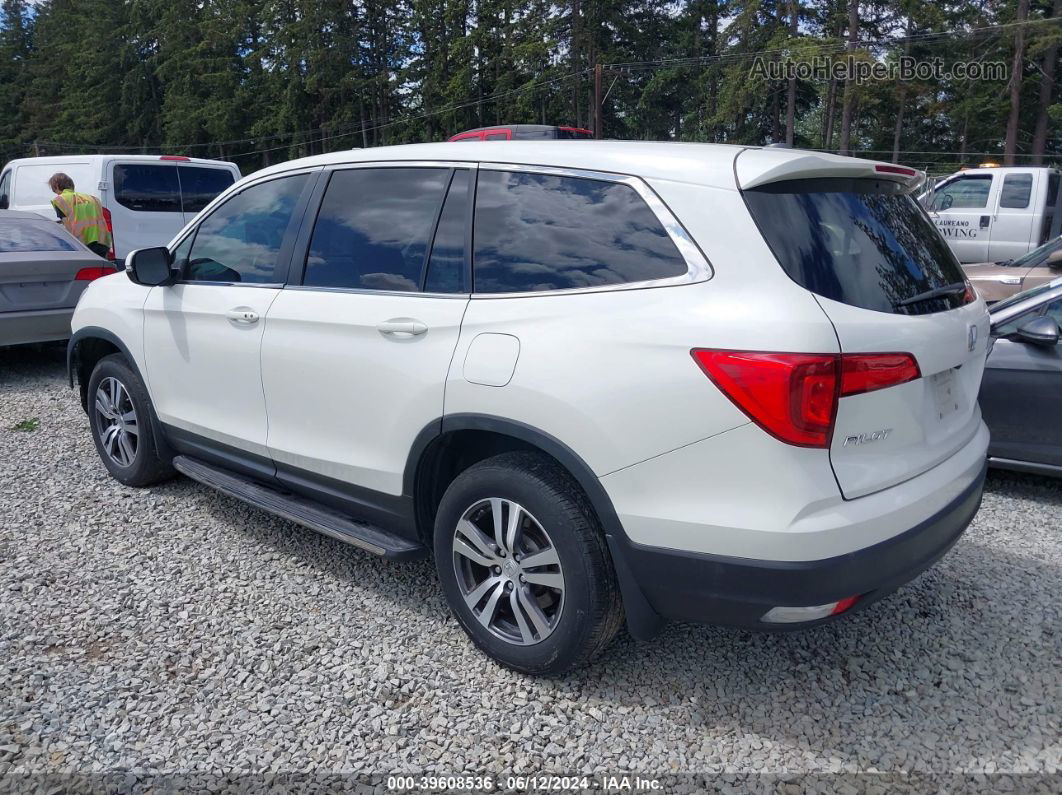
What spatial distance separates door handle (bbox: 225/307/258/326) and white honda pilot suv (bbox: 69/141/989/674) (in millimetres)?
13

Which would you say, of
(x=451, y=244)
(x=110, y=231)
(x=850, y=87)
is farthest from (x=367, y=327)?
(x=850, y=87)

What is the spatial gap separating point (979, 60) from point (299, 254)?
38.7 metres

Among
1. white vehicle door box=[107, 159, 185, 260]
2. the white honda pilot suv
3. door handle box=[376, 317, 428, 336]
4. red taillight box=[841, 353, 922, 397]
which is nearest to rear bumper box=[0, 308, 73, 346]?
white vehicle door box=[107, 159, 185, 260]

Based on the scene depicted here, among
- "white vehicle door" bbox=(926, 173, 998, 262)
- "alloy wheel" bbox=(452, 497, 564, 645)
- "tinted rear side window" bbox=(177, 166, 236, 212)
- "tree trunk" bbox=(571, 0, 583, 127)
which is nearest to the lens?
"alloy wheel" bbox=(452, 497, 564, 645)

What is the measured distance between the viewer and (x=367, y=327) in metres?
3.15

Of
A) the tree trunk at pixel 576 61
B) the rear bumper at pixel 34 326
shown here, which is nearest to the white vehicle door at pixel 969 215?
the rear bumper at pixel 34 326

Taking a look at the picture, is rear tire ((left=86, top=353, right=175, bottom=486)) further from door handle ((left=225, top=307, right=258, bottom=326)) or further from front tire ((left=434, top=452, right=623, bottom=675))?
front tire ((left=434, top=452, right=623, bottom=675))

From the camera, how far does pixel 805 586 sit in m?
2.29

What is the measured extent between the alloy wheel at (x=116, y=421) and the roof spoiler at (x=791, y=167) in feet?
11.6

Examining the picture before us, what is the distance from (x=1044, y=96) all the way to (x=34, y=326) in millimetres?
39173

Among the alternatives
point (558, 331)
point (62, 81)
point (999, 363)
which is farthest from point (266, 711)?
point (62, 81)

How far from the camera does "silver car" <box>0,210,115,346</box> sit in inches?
281

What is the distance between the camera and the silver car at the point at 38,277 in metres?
7.15

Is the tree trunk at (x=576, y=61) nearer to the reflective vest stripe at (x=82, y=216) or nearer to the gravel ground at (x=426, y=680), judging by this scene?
the reflective vest stripe at (x=82, y=216)
